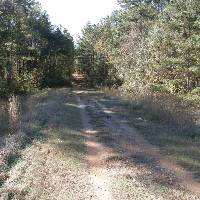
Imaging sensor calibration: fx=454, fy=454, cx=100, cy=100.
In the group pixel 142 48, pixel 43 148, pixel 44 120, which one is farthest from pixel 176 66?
pixel 43 148

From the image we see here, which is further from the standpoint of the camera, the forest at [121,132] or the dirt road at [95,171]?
the forest at [121,132]

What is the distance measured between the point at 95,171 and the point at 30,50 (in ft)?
173

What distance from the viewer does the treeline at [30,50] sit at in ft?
Answer: 146

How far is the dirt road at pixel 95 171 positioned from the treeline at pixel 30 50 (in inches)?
1021

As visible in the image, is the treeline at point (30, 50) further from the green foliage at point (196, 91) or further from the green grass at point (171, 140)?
the green grass at point (171, 140)

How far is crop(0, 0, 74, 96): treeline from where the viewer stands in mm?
44500

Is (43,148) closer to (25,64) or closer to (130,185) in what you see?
(130,185)

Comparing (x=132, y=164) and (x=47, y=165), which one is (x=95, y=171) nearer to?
(x=132, y=164)

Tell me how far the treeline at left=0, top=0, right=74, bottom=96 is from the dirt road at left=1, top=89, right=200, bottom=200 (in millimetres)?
25939

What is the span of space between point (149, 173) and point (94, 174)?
4.84ft

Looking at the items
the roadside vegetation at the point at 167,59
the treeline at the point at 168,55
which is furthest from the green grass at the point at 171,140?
the treeline at the point at 168,55

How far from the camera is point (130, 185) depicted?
11.0m

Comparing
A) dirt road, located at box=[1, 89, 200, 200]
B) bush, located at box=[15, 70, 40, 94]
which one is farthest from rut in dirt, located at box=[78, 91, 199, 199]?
bush, located at box=[15, 70, 40, 94]

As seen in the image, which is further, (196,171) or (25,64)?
(25,64)
